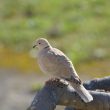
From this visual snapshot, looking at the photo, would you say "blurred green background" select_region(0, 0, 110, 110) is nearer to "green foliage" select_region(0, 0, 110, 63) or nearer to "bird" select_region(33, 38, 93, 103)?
"green foliage" select_region(0, 0, 110, 63)

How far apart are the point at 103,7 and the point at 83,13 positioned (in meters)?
0.94

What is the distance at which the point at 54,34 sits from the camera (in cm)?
1606

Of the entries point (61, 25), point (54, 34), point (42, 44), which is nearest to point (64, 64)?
point (42, 44)

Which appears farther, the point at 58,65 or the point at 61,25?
the point at 61,25

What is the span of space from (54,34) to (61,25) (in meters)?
0.76

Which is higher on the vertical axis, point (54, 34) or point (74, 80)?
point (54, 34)

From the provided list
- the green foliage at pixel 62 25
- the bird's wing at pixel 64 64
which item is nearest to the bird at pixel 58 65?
the bird's wing at pixel 64 64

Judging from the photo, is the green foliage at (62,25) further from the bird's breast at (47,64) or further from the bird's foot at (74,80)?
the bird's foot at (74,80)

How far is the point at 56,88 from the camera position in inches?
167

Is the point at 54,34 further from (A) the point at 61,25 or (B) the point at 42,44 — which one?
(B) the point at 42,44

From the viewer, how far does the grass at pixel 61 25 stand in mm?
15305

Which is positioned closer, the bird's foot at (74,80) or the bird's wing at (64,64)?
the bird's foot at (74,80)

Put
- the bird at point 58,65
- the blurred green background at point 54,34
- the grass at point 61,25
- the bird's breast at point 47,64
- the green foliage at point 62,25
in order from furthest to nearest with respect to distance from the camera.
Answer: the green foliage at point 62,25, the grass at point 61,25, the blurred green background at point 54,34, the bird's breast at point 47,64, the bird at point 58,65

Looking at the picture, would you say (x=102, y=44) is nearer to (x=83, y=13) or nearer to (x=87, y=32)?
(x=87, y=32)
